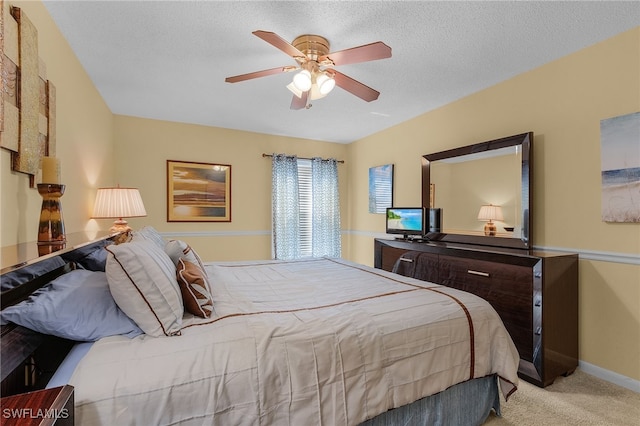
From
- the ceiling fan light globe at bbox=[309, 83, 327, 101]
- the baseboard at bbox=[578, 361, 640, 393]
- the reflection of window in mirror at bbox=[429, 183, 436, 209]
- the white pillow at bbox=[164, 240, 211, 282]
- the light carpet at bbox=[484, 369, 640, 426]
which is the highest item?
the ceiling fan light globe at bbox=[309, 83, 327, 101]

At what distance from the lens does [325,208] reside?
5.27 meters

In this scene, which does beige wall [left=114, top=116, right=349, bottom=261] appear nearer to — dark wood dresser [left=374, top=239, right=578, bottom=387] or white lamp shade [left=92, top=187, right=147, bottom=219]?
white lamp shade [left=92, top=187, right=147, bottom=219]

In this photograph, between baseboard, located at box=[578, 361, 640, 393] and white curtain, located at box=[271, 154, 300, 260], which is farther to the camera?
white curtain, located at box=[271, 154, 300, 260]

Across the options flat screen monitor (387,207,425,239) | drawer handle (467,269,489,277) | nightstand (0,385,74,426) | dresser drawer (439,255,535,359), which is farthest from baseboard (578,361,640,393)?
nightstand (0,385,74,426)

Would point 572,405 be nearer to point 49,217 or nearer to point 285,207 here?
point 49,217

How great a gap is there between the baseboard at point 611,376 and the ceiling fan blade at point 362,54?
2.76 metres

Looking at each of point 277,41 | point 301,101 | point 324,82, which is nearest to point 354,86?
point 324,82

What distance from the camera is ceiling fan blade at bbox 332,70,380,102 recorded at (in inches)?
91.4

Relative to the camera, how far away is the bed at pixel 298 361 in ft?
3.35

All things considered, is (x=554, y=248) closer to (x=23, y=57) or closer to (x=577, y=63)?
(x=577, y=63)

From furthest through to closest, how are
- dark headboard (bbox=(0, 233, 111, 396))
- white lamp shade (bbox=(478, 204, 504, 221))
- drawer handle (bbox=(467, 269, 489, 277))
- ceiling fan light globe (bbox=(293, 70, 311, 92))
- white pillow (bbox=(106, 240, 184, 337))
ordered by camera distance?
white lamp shade (bbox=(478, 204, 504, 221)) → drawer handle (bbox=(467, 269, 489, 277)) → ceiling fan light globe (bbox=(293, 70, 311, 92)) → white pillow (bbox=(106, 240, 184, 337)) → dark headboard (bbox=(0, 233, 111, 396))

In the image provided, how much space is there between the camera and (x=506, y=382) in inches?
66.3

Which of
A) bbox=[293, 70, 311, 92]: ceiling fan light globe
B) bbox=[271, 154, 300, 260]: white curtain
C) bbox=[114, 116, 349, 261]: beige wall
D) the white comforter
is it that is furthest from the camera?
bbox=[271, 154, 300, 260]: white curtain

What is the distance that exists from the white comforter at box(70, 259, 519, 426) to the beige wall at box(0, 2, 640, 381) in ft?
3.35
